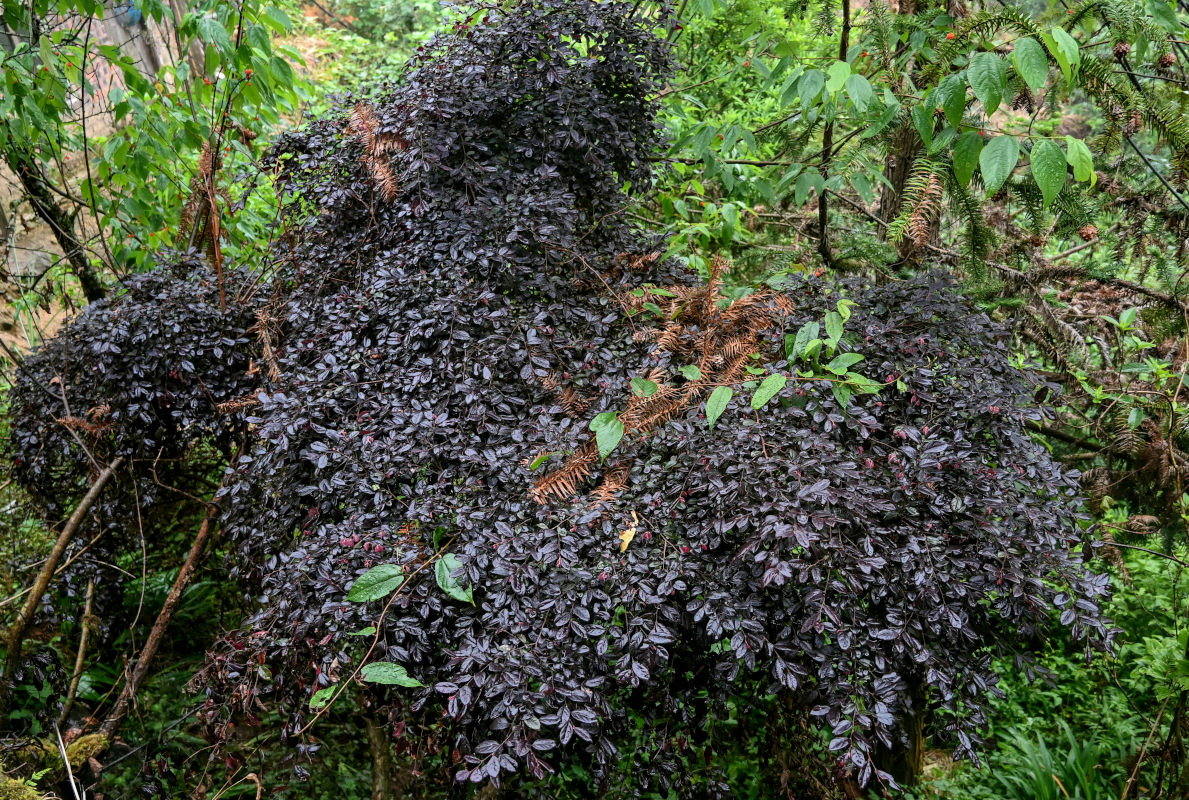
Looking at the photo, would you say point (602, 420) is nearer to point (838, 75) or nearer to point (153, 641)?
point (838, 75)

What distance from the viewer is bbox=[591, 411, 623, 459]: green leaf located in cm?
169

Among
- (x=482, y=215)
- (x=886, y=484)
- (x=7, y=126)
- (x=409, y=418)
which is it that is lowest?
(x=886, y=484)

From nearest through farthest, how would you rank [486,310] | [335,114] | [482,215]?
[486,310] < [482,215] < [335,114]

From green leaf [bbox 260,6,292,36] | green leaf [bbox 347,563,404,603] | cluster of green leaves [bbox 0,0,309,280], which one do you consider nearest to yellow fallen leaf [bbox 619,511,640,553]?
green leaf [bbox 347,563,404,603]

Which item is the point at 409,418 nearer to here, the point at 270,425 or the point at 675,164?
the point at 270,425

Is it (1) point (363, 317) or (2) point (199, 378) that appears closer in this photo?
(1) point (363, 317)

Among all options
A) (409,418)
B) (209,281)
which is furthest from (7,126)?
(409,418)

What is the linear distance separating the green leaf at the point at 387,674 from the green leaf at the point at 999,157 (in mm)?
1479

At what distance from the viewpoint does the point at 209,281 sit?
2.74 metres

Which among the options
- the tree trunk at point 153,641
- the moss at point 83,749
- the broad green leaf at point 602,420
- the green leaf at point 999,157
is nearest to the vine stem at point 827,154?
the green leaf at point 999,157

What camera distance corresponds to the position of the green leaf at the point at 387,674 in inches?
57.5

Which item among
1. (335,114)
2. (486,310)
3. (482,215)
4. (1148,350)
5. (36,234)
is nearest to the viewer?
(486,310)

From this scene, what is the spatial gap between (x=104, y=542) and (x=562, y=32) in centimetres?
230

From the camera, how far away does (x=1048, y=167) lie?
1.44 metres
